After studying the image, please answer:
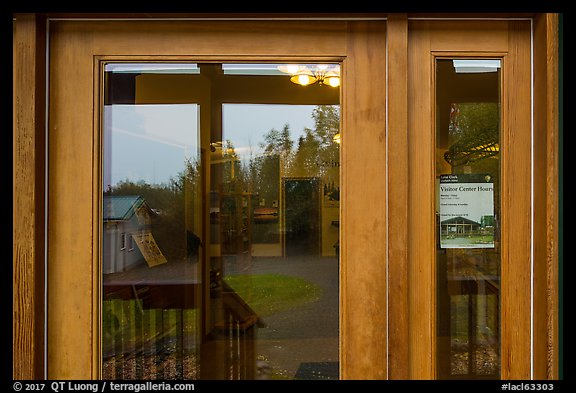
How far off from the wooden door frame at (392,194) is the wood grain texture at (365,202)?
0.12 ft

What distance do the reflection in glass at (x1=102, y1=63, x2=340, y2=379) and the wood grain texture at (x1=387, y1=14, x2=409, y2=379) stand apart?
277 mm

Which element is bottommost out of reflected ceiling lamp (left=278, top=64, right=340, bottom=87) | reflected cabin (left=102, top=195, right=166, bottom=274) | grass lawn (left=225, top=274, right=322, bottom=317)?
grass lawn (left=225, top=274, right=322, bottom=317)

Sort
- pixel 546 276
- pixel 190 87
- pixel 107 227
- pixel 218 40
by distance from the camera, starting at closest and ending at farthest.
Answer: pixel 546 276, pixel 218 40, pixel 107 227, pixel 190 87

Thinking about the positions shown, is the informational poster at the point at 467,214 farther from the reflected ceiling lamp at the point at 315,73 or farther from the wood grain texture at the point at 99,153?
the reflected ceiling lamp at the point at 315,73

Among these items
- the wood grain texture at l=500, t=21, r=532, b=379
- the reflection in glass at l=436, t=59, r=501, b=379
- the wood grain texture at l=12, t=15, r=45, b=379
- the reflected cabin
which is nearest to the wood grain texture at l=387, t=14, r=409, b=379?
the reflection in glass at l=436, t=59, r=501, b=379

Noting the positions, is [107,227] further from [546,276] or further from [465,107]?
[546,276]

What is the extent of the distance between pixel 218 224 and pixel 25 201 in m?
1.43

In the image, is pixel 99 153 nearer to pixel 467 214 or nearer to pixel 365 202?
pixel 365 202

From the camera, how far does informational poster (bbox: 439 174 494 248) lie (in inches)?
68.6

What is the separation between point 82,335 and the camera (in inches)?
67.1

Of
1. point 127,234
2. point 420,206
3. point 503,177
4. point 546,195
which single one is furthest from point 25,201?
point 546,195

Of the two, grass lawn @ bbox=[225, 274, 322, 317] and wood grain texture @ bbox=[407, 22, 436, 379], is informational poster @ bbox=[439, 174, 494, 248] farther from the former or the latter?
grass lawn @ bbox=[225, 274, 322, 317]
